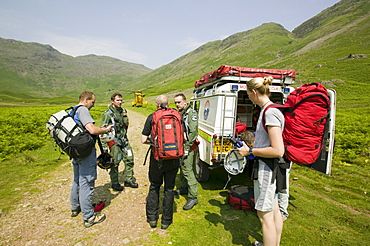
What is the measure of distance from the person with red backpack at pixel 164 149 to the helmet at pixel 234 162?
2.88ft

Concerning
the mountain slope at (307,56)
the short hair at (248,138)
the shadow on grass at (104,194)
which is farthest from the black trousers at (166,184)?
the mountain slope at (307,56)

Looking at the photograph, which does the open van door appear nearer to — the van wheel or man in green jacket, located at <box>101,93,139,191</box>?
the van wheel

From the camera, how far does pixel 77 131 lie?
371 cm

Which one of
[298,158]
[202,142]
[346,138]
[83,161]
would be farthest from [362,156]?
[83,161]

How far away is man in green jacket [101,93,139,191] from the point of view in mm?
5285

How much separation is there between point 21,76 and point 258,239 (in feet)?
845

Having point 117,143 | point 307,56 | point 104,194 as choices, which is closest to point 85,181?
point 117,143

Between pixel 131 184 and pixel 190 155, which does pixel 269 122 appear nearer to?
pixel 190 155

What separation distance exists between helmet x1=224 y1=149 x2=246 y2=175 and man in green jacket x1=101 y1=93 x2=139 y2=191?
9.94ft

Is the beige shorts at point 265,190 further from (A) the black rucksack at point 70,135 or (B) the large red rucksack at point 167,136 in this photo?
(A) the black rucksack at point 70,135

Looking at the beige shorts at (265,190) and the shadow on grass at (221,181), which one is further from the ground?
the beige shorts at (265,190)

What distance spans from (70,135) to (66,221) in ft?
6.18

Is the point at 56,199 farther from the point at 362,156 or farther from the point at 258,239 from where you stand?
the point at 362,156

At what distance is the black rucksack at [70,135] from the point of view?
11.8 ft
